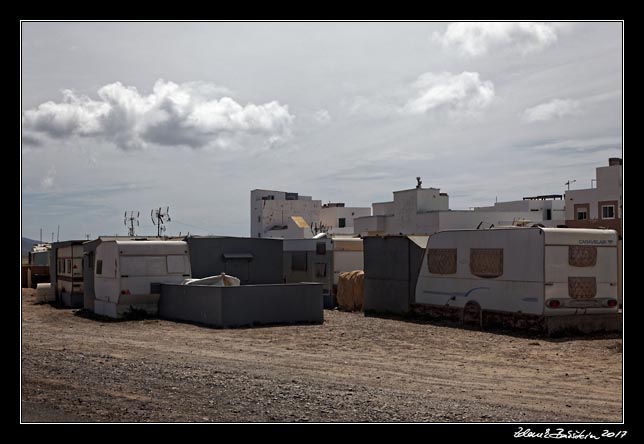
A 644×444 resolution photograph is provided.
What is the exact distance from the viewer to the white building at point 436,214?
57406 millimetres

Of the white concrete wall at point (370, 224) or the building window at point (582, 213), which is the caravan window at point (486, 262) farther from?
the white concrete wall at point (370, 224)

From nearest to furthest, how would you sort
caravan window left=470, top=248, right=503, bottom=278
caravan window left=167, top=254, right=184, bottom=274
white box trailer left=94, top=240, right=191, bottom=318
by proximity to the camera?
caravan window left=470, top=248, right=503, bottom=278
white box trailer left=94, top=240, right=191, bottom=318
caravan window left=167, top=254, right=184, bottom=274

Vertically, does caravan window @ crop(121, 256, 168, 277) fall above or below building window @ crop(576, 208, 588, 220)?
below

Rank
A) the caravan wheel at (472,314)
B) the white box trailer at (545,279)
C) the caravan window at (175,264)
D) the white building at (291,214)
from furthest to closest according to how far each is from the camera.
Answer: the white building at (291,214), the caravan window at (175,264), the caravan wheel at (472,314), the white box trailer at (545,279)

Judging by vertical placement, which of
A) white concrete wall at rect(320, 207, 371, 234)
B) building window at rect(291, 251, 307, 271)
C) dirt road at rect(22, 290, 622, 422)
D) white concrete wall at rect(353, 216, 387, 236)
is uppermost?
white concrete wall at rect(320, 207, 371, 234)

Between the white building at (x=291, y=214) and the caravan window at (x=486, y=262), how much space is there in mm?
51817

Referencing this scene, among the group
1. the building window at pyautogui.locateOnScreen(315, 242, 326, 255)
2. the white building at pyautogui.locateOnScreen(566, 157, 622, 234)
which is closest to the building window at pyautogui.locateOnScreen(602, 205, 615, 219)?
the white building at pyautogui.locateOnScreen(566, 157, 622, 234)

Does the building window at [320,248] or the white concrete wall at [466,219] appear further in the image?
the white concrete wall at [466,219]

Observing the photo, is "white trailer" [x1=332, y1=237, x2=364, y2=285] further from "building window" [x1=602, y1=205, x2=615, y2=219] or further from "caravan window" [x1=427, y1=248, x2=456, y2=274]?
"building window" [x1=602, y1=205, x2=615, y2=219]

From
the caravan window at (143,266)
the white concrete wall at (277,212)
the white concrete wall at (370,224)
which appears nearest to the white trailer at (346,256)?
the caravan window at (143,266)

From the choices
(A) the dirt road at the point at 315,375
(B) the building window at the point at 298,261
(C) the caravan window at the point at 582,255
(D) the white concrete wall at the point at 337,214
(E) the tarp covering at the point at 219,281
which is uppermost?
(D) the white concrete wall at the point at 337,214

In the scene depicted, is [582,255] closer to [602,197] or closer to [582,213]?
[602,197]

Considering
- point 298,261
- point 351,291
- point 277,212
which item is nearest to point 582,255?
point 351,291

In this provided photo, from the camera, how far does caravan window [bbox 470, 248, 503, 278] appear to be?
1931cm
